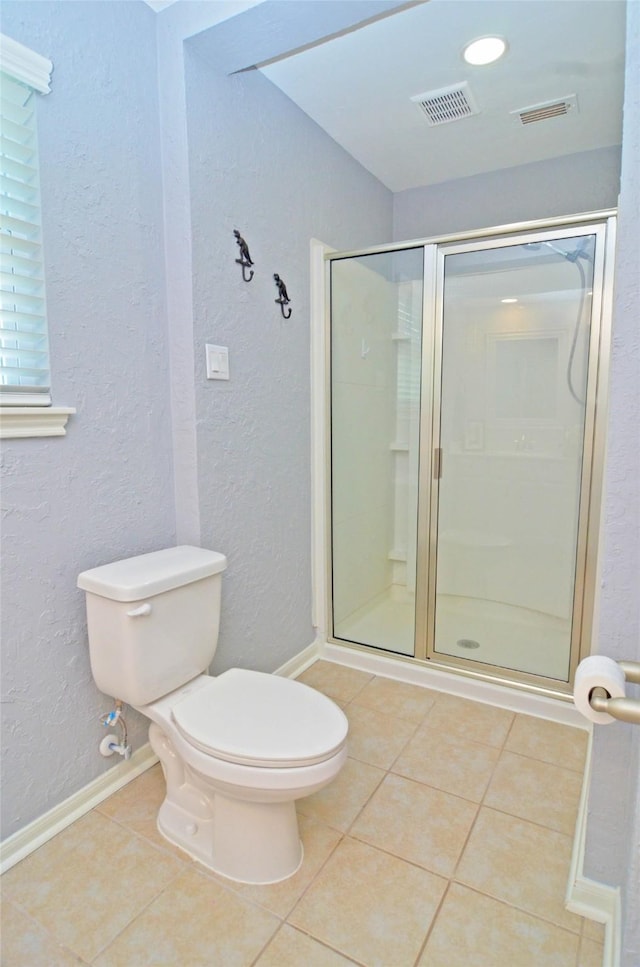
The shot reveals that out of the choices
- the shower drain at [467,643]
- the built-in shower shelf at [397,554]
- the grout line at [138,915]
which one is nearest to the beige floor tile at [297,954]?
the grout line at [138,915]

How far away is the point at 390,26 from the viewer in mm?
1681

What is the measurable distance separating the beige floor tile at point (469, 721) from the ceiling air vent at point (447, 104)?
2.39m

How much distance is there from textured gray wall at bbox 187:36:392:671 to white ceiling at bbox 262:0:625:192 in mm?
167

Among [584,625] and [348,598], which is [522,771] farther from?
[348,598]

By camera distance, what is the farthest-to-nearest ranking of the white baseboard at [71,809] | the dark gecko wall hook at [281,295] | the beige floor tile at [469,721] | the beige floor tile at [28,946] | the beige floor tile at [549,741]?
1. the dark gecko wall hook at [281,295]
2. the beige floor tile at [469,721]
3. the beige floor tile at [549,741]
4. the white baseboard at [71,809]
5. the beige floor tile at [28,946]

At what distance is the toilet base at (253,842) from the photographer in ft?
4.29

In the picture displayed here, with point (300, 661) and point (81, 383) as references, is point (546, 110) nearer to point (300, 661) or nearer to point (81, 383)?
point (81, 383)

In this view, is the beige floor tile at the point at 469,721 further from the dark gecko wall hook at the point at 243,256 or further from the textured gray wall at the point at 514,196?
the textured gray wall at the point at 514,196

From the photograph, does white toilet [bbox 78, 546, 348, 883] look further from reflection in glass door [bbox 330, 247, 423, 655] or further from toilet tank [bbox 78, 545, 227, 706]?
reflection in glass door [bbox 330, 247, 423, 655]

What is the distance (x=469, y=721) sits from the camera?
2.01 m

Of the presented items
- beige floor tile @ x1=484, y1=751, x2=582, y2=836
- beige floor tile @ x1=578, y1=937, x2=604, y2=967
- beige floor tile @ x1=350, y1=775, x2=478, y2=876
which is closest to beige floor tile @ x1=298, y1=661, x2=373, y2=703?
beige floor tile @ x1=350, y1=775, x2=478, y2=876

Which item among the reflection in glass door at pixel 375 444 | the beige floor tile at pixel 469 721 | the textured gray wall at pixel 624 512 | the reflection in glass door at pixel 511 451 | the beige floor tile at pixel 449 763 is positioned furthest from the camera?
the reflection in glass door at pixel 375 444

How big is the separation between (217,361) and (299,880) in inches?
59.3

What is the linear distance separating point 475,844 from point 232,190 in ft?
7.02
